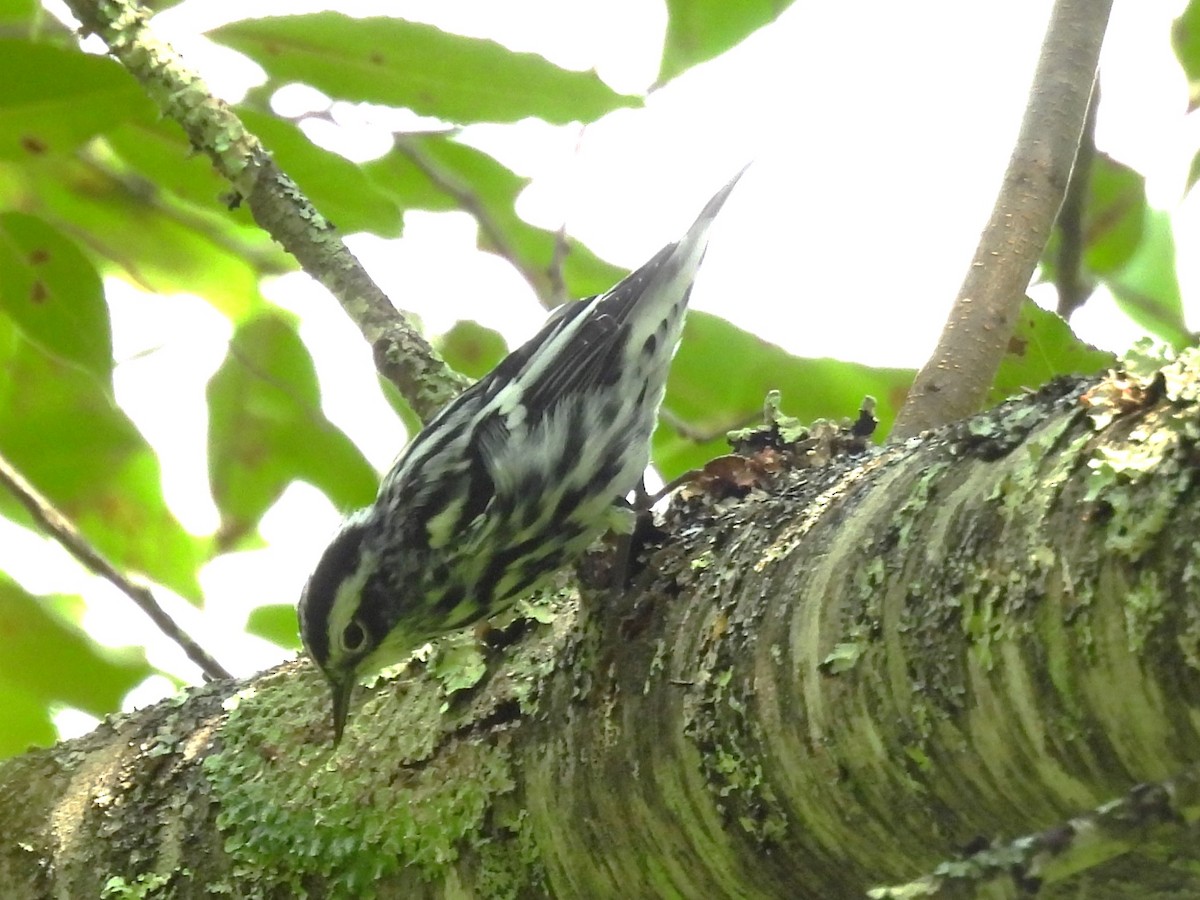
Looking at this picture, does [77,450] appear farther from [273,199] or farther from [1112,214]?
[1112,214]

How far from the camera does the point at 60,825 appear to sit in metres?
1.43

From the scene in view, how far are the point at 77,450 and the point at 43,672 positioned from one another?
340 millimetres

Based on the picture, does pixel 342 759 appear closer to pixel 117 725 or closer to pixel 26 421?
pixel 117 725

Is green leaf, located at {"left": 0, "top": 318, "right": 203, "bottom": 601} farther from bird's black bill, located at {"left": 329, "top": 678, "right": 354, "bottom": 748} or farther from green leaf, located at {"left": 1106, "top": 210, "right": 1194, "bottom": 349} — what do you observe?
green leaf, located at {"left": 1106, "top": 210, "right": 1194, "bottom": 349}

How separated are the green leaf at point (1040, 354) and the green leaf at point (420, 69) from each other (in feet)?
1.89

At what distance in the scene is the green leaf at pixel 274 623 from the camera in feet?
6.35

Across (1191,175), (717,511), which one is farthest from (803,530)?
(1191,175)

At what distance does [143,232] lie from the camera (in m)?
2.04

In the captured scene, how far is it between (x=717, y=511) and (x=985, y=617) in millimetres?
437

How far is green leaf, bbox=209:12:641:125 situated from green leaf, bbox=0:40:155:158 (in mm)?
155

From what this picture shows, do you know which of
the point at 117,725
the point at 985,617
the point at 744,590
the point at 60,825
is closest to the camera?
the point at 985,617

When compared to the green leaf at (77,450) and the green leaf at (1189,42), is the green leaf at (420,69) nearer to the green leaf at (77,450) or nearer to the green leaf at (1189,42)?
the green leaf at (77,450)

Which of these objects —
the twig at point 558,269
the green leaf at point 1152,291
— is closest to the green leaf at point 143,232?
the twig at point 558,269

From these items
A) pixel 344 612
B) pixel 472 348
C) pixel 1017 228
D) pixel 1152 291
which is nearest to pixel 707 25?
pixel 1017 228
